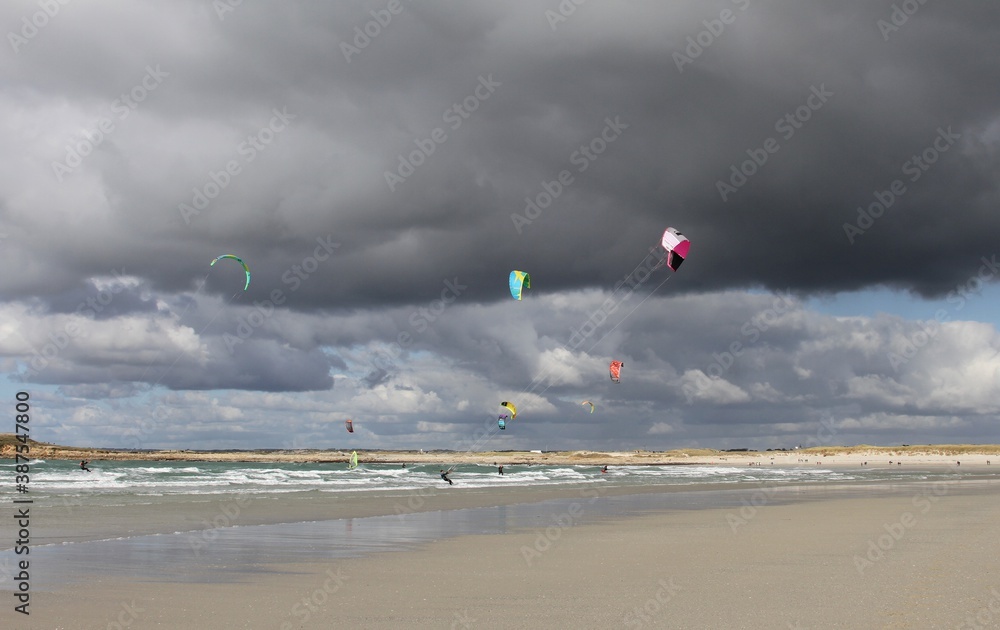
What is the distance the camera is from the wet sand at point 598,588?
955 centimetres

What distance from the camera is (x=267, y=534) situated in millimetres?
18797

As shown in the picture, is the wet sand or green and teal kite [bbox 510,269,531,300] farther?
green and teal kite [bbox 510,269,531,300]

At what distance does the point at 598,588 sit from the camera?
37.8ft

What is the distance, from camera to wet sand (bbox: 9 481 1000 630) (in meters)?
9.55

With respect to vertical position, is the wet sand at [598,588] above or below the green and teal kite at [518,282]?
below

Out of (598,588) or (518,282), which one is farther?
(518,282)

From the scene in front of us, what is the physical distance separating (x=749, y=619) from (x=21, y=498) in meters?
29.7

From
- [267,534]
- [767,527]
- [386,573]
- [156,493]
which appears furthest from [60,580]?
[156,493]

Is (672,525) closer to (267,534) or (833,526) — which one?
(833,526)

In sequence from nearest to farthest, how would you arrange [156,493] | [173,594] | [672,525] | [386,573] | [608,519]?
[173,594] → [386,573] → [672,525] → [608,519] → [156,493]

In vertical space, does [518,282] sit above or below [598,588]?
above

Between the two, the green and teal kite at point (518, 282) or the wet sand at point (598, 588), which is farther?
the green and teal kite at point (518, 282)

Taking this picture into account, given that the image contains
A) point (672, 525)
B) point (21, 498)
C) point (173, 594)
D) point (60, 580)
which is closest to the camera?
point (173, 594)

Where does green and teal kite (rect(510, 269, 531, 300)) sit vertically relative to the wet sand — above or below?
above
